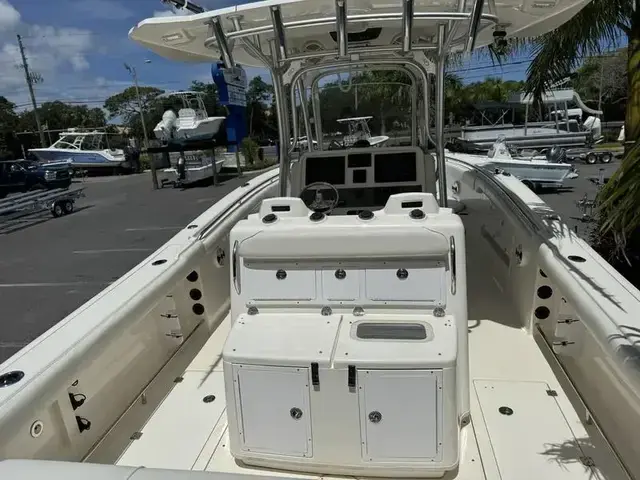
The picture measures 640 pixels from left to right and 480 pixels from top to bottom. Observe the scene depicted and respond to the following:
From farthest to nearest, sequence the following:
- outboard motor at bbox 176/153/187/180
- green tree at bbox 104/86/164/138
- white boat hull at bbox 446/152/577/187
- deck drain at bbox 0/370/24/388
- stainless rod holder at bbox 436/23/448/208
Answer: green tree at bbox 104/86/164/138
outboard motor at bbox 176/153/187/180
white boat hull at bbox 446/152/577/187
stainless rod holder at bbox 436/23/448/208
deck drain at bbox 0/370/24/388

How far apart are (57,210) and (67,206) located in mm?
343

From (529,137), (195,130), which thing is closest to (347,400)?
(195,130)

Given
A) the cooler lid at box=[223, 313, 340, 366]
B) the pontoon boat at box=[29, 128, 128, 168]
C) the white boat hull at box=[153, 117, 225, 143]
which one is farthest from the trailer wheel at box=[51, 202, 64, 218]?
the pontoon boat at box=[29, 128, 128, 168]

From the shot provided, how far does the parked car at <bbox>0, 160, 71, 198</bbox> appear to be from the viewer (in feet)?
45.0

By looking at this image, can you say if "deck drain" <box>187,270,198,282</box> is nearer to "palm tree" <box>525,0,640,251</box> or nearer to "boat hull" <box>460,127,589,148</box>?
"palm tree" <box>525,0,640,251</box>

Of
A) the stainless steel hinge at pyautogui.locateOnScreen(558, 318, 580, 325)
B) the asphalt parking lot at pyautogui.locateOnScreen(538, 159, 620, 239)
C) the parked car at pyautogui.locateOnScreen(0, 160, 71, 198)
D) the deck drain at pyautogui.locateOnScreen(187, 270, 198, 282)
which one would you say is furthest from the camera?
the parked car at pyautogui.locateOnScreen(0, 160, 71, 198)

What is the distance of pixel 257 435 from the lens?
2014mm

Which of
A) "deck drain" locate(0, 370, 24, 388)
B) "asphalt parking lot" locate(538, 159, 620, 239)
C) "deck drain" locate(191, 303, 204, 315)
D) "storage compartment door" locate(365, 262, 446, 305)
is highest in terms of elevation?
"storage compartment door" locate(365, 262, 446, 305)

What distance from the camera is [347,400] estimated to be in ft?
6.25

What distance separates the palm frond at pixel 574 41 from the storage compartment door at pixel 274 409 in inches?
163

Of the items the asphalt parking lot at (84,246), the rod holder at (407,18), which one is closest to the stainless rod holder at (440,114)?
the rod holder at (407,18)

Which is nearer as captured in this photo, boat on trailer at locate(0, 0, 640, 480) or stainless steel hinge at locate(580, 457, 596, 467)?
boat on trailer at locate(0, 0, 640, 480)

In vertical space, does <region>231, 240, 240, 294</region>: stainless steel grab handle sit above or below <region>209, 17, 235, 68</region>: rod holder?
below

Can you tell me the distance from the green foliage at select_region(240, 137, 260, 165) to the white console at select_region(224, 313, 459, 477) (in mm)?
18561
